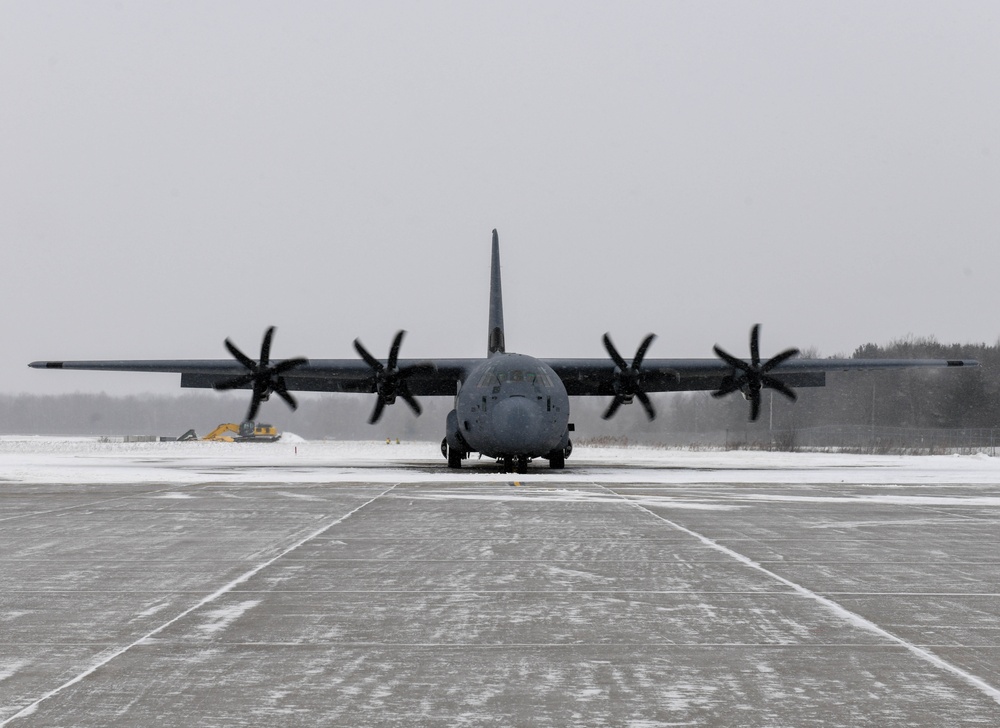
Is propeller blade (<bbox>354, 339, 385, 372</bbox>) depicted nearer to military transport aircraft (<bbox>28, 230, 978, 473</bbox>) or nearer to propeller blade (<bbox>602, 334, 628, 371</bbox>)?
military transport aircraft (<bbox>28, 230, 978, 473</bbox>)

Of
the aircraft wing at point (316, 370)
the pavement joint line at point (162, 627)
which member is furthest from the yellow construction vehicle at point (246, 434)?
the pavement joint line at point (162, 627)

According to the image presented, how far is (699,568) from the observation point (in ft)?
33.4

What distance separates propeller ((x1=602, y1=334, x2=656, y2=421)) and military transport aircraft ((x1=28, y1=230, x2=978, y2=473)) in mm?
33

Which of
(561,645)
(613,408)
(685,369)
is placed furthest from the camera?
(685,369)

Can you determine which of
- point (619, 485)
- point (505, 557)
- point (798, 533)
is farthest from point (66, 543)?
point (619, 485)

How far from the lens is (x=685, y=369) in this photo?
39250 millimetres

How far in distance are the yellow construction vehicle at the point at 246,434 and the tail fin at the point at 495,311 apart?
5432 cm

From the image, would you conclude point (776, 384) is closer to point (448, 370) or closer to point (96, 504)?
point (448, 370)

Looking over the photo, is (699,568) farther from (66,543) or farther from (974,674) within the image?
(66,543)

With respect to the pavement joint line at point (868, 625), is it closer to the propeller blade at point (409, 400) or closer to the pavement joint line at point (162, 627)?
the pavement joint line at point (162, 627)

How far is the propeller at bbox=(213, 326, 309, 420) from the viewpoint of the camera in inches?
1421

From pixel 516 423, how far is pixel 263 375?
34.9ft

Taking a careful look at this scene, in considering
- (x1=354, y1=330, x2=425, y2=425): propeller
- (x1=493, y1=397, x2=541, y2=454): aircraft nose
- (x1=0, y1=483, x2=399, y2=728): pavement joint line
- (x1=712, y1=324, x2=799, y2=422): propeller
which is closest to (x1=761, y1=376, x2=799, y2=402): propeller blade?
(x1=712, y1=324, x2=799, y2=422): propeller

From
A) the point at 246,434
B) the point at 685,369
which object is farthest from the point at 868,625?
the point at 246,434
